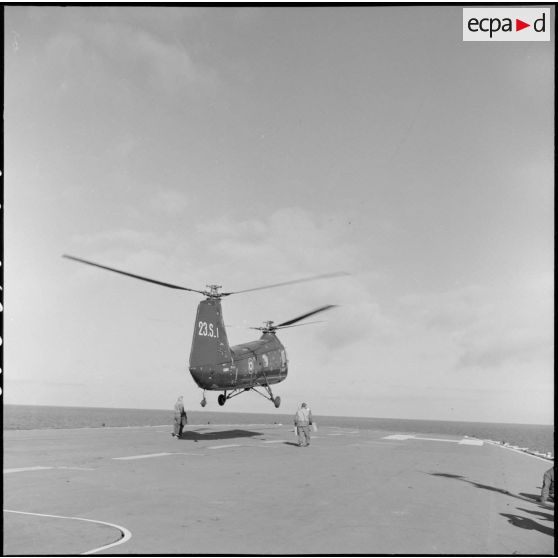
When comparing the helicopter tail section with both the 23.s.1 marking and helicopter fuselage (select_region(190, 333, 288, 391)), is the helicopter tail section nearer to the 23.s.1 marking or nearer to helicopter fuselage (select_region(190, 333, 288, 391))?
the 23.s.1 marking

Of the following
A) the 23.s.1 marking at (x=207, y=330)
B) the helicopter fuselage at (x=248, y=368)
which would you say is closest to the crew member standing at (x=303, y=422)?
the helicopter fuselage at (x=248, y=368)

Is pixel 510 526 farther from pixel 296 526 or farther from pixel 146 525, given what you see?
pixel 146 525

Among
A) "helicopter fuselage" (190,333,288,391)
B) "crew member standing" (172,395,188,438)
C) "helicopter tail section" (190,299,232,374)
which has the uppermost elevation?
"helicopter tail section" (190,299,232,374)

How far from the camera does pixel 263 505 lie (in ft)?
38.1

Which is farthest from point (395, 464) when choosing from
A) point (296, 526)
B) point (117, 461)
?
point (296, 526)

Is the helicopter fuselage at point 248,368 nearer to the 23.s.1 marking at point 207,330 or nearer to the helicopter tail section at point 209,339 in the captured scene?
the helicopter tail section at point 209,339

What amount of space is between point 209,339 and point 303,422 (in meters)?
5.72

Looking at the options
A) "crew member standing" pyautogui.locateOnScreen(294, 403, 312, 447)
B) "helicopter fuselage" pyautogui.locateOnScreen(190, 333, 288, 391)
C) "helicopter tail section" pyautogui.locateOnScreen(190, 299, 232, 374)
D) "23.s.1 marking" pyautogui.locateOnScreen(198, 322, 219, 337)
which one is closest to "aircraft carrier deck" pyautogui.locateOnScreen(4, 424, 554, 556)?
"crew member standing" pyautogui.locateOnScreen(294, 403, 312, 447)

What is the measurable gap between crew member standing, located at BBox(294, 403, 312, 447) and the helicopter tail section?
14.0ft

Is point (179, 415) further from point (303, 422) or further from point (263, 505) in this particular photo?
point (263, 505)

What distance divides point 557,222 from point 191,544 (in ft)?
21.9

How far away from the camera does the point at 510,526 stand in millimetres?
10234

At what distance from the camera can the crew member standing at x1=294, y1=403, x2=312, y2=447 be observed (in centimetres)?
2630

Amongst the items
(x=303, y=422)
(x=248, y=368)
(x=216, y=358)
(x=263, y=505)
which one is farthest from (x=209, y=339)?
(x=263, y=505)
